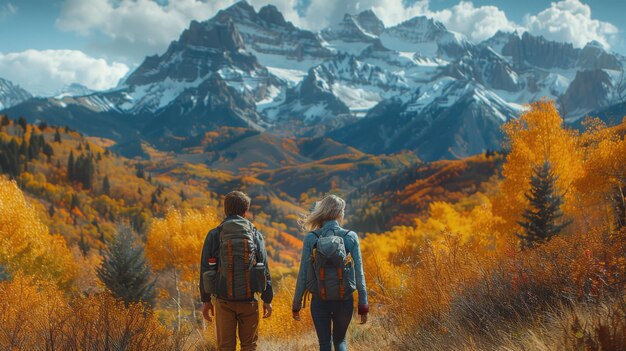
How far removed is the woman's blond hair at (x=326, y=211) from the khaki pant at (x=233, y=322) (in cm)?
144

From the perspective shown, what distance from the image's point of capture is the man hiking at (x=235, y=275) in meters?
6.07

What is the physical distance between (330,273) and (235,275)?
51.5 inches

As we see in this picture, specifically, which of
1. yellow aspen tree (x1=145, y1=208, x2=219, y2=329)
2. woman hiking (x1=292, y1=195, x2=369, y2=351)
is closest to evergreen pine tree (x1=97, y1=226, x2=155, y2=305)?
yellow aspen tree (x1=145, y1=208, x2=219, y2=329)

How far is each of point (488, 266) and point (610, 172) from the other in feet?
64.7

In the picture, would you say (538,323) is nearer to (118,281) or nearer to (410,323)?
(410,323)

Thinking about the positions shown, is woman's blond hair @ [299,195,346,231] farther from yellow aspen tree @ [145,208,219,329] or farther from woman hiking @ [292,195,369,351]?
yellow aspen tree @ [145,208,219,329]

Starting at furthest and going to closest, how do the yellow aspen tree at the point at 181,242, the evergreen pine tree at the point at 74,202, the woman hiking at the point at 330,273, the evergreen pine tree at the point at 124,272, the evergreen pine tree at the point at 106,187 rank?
the evergreen pine tree at the point at 106,187 → the evergreen pine tree at the point at 74,202 → the yellow aspen tree at the point at 181,242 → the evergreen pine tree at the point at 124,272 → the woman hiking at the point at 330,273

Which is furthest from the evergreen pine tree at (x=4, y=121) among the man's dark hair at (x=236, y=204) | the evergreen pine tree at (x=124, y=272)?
the man's dark hair at (x=236, y=204)

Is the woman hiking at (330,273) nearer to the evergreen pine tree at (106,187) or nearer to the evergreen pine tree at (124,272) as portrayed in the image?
the evergreen pine tree at (124,272)

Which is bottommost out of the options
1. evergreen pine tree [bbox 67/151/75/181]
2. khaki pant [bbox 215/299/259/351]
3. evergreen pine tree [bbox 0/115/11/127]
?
khaki pant [bbox 215/299/259/351]

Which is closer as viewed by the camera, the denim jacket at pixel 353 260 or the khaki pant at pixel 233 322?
the denim jacket at pixel 353 260

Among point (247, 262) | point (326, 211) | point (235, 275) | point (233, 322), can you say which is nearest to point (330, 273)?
point (326, 211)

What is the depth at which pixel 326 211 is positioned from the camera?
20.3 feet

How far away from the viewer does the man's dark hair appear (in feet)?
20.7
